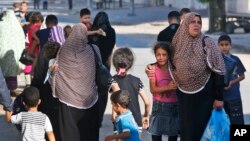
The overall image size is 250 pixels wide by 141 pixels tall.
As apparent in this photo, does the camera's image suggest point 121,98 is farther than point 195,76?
No

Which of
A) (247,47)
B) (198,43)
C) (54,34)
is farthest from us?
(247,47)

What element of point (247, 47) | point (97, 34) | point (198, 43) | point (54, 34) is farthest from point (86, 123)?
point (247, 47)

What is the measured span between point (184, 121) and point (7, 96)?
5.58 ft

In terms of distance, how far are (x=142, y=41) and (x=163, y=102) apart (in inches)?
800

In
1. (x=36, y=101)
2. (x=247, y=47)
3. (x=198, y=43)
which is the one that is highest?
(x=198, y=43)

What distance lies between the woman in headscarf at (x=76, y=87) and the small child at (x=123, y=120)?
60 centimetres

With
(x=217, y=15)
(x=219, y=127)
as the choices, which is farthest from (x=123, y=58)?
(x=217, y=15)

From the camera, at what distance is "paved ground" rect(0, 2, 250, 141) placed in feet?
34.9

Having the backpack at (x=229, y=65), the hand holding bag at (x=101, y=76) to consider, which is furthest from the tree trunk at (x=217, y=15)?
the hand holding bag at (x=101, y=76)

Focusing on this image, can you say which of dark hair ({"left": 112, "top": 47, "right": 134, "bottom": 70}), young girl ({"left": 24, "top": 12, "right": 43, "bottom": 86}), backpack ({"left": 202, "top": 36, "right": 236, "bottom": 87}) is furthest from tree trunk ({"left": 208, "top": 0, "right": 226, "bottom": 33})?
dark hair ({"left": 112, "top": 47, "right": 134, "bottom": 70})

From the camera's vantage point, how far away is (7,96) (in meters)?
7.35

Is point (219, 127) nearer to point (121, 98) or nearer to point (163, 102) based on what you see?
point (163, 102)

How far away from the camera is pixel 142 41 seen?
28.0 metres

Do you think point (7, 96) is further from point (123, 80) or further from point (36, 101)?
point (123, 80)
